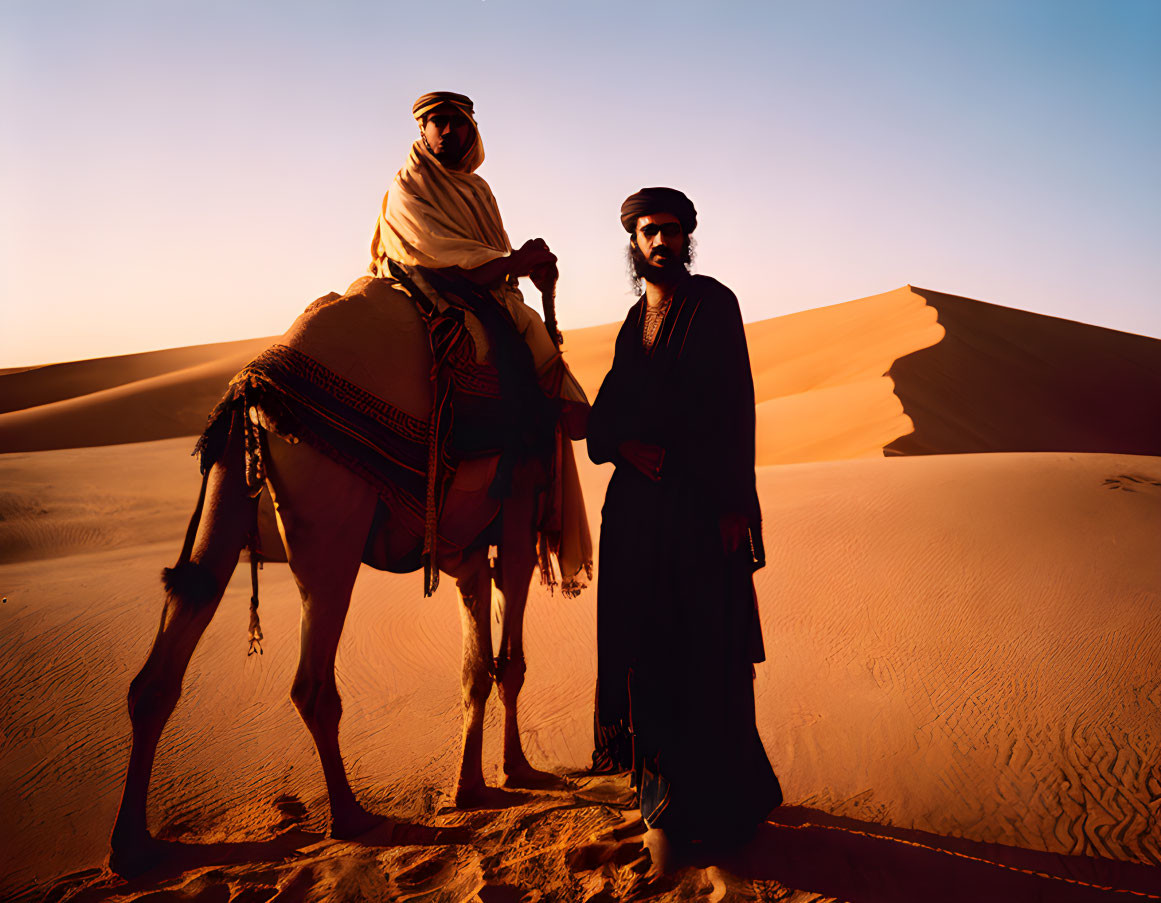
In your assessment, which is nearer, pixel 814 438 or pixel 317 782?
pixel 317 782

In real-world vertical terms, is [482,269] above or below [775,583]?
above

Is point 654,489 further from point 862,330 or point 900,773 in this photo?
point 862,330

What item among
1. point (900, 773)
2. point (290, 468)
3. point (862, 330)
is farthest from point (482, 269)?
point (862, 330)

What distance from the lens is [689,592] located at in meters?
3.40

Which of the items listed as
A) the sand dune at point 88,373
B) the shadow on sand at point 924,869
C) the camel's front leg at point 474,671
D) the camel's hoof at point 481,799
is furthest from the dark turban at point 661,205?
the sand dune at point 88,373

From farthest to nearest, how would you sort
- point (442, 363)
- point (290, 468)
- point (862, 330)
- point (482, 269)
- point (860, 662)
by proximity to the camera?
point (862, 330) → point (860, 662) → point (482, 269) → point (442, 363) → point (290, 468)

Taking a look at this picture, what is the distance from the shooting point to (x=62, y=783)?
4.32 m

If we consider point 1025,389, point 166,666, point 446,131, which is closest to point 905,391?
point 1025,389

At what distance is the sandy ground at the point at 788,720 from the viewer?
337cm

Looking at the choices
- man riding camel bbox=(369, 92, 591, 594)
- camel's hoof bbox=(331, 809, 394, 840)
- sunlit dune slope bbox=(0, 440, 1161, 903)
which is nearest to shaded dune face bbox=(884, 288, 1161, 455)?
sunlit dune slope bbox=(0, 440, 1161, 903)

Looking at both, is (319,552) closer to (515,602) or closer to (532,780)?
(515,602)

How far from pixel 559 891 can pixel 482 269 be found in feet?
9.16

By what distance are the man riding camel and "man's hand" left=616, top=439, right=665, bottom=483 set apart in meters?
0.78

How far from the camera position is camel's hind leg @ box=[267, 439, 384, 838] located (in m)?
3.52
